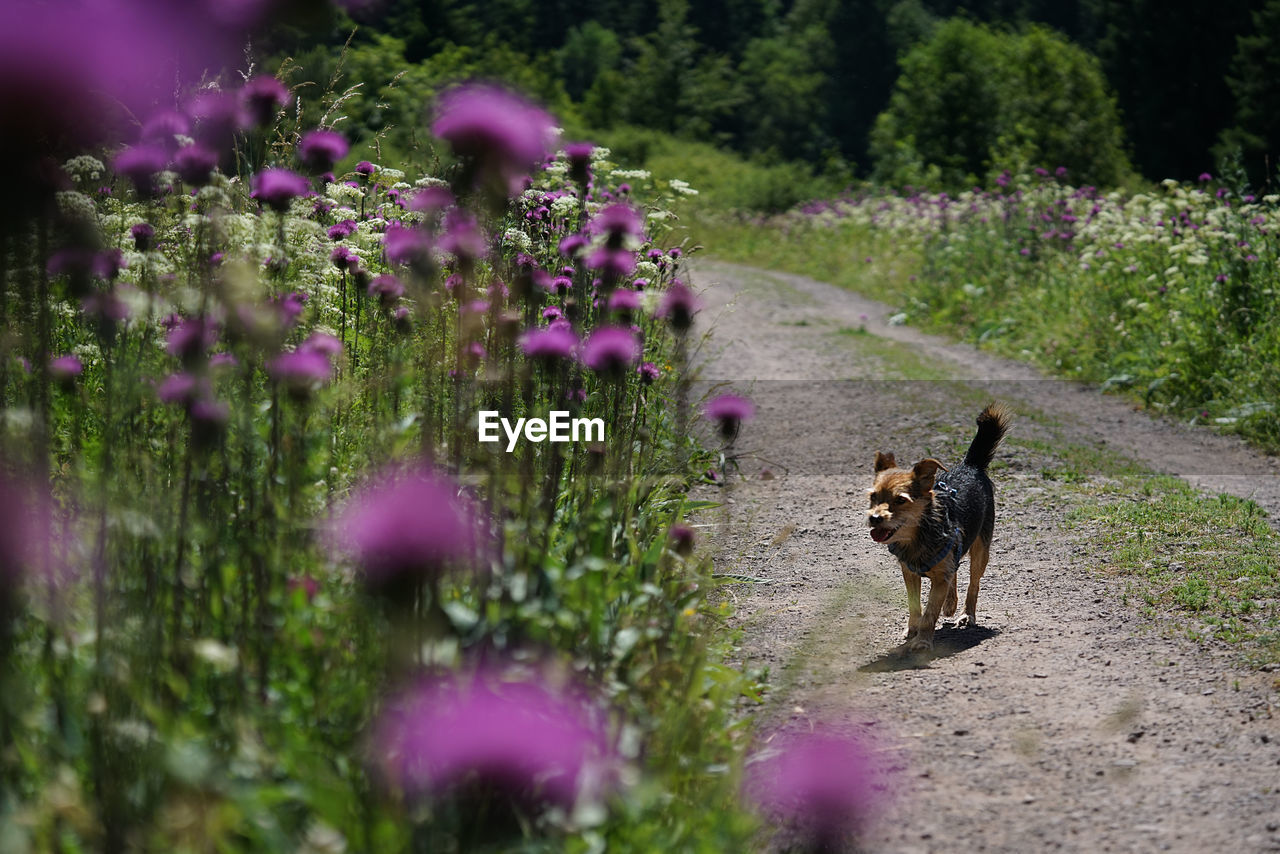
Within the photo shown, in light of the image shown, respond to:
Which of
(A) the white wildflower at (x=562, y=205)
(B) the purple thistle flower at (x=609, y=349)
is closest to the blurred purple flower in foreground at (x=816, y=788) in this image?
(B) the purple thistle flower at (x=609, y=349)

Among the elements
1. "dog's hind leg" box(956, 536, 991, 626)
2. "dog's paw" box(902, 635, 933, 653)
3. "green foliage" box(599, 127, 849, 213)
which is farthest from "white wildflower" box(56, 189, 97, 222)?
"green foliage" box(599, 127, 849, 213)

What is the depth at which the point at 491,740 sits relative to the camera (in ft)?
6.23

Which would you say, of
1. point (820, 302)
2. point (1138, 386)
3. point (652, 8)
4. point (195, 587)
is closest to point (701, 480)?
point (195, 587)

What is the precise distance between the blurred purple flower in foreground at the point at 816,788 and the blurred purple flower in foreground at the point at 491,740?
40 centimetres

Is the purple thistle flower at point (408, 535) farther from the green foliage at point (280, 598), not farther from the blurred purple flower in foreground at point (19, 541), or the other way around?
the blurred purple flower in foreground at point (19, 541)

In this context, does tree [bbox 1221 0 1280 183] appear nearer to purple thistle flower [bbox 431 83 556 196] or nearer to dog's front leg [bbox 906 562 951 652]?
dog's front leg [bbox 906 562 951 652]

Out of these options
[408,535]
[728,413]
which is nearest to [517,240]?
[728,413]

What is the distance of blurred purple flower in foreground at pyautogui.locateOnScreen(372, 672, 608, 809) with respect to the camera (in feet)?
6.27

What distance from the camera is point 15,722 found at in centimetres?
239

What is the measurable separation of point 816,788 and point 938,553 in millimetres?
2293

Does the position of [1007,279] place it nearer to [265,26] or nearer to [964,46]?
[265,26]

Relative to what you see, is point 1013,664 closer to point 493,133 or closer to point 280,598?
point 280,598

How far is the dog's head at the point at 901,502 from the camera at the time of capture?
4223 mm

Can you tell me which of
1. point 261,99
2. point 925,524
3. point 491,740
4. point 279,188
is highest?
point 261,99
